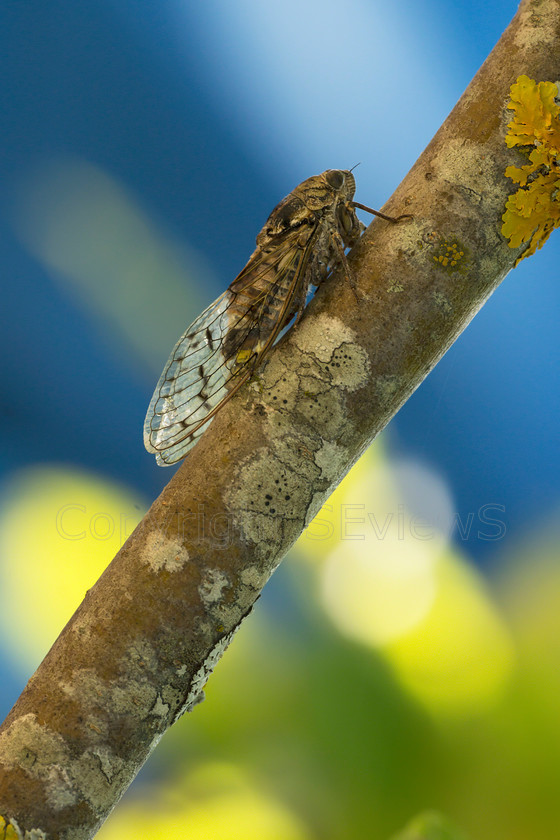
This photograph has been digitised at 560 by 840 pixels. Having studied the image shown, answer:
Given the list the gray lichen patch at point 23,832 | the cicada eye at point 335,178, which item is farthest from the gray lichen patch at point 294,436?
the gray lichen patch at point 23,832

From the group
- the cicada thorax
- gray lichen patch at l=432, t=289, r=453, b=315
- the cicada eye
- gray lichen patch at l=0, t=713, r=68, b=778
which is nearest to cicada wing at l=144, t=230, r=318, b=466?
the cicada thorax

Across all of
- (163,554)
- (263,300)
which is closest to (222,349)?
(263,300)

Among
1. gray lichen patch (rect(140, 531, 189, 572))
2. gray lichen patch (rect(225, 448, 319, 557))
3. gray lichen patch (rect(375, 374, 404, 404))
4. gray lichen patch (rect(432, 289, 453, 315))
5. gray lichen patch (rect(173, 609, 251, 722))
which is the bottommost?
gray lichen patch (rect(173, 609, 251, 722))

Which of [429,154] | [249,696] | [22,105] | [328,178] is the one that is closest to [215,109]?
[22,105]

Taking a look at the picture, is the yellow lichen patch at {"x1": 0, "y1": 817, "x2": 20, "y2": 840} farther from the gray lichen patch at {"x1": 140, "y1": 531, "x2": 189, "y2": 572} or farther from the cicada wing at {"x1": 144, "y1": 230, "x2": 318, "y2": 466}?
the cicada wing at {"x1": 144, "y1": 230, "x2": 318, "y2": 466}

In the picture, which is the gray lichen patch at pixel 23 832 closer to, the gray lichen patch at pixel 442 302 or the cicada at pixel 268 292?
the cicada at pixel 268 292

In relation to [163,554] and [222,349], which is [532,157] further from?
[163,554]
